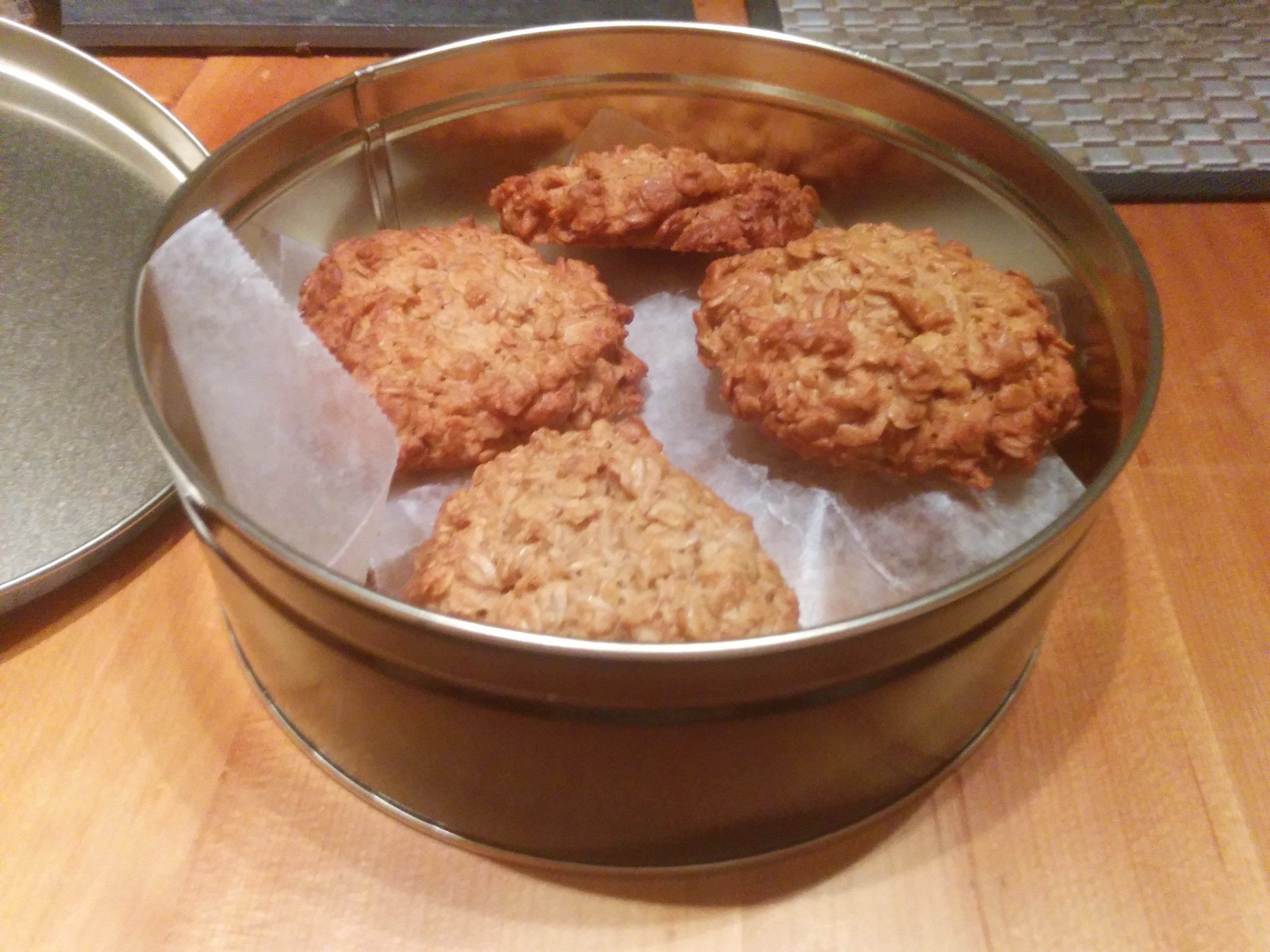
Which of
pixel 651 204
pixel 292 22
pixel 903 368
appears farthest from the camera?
pixel 292 22

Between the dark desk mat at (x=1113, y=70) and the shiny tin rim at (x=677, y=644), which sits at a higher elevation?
the shiny tin rim at (x=677, y=644)

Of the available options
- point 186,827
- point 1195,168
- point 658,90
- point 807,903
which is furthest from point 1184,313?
point 186,827

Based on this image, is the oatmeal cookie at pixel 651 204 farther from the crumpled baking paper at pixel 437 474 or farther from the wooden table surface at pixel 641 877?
the wooden table surface at pixel 641 877

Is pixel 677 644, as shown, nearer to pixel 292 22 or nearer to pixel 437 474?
pixel 437 474

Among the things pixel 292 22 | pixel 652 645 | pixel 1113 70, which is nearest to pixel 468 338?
pixel 652 645

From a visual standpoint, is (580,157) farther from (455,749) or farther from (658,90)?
(455,749)

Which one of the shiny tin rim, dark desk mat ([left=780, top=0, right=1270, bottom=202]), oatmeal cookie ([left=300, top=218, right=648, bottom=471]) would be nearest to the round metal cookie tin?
the shiny tin rim

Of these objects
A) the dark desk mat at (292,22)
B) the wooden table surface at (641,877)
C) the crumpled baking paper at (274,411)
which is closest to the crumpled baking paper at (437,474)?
the crumpled baking paper at (274,411)
